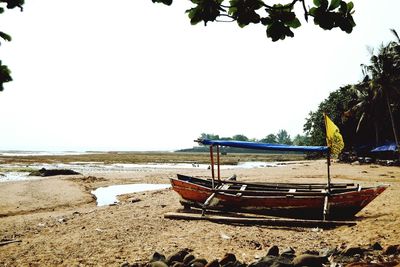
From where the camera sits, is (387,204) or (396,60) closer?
(387,204)

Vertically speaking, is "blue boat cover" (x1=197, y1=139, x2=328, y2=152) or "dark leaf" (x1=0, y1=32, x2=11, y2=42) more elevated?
"dark leaf" (x1=0, y1=32, x2=11, y2=42)

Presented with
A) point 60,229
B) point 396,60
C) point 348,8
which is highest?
point 396,60

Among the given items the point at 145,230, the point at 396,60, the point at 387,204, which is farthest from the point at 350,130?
the point at 145,230

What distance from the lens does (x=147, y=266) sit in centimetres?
596

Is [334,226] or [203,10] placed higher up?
[203,10]

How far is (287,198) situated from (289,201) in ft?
0.46

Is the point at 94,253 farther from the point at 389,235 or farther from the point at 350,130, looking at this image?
the point at 350,130

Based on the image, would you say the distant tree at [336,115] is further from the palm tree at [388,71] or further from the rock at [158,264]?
the rock at [158,264]

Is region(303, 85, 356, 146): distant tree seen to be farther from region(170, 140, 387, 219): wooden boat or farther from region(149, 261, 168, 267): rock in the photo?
region(149, 261, 168, 267): rock

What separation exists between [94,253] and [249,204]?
5299 millimetres

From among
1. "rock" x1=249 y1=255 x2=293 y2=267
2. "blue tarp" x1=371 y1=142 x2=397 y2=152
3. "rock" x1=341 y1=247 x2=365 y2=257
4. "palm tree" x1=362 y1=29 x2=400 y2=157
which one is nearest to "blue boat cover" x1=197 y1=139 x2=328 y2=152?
"rock" x1=341 y1=247 x2=365 y2=257

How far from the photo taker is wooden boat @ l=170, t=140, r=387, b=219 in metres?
9.60

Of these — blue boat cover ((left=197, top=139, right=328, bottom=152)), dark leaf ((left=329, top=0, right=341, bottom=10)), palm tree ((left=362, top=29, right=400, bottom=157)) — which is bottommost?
blue boat cover ((left=197, top=139, right=328, bottom=152))

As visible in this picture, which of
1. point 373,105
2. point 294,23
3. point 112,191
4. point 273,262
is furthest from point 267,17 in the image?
point 373,105
